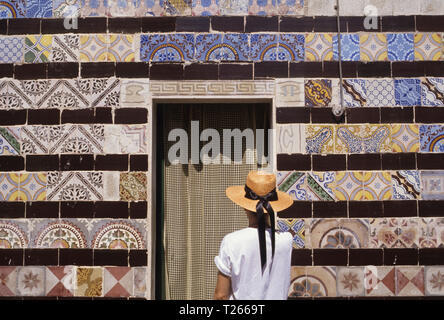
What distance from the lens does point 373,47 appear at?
16.1 ft

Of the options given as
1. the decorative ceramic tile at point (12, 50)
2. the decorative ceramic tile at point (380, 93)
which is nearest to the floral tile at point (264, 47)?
the decorative ceramic tile at point (380, 93)

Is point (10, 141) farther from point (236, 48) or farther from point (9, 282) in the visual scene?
point (236, 48)

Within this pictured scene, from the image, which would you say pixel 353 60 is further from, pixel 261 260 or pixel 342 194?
pixel 261 260

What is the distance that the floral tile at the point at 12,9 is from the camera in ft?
16.4

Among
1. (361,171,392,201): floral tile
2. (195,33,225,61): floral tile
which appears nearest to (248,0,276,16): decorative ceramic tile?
(195,33,225,61): floral tile

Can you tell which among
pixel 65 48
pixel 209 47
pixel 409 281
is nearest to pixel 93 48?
pixel 65 48

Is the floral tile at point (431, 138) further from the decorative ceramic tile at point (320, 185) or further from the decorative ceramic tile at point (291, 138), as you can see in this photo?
the decorative ceramic tile at point (291, 138)

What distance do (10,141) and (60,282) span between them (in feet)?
4.73

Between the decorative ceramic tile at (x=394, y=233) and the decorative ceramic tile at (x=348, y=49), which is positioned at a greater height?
the decorative ceramic tile at (x=348, y=49)

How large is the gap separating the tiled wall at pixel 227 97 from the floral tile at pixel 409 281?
0.04ft

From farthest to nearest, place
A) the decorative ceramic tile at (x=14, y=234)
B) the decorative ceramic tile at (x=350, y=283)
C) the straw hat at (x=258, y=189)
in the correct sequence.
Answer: the decorative ceramic tile at (x=14, y=234) < the decorative ceramic tile at (x=350, y=283) < the straw hat at (x=258, y=189)

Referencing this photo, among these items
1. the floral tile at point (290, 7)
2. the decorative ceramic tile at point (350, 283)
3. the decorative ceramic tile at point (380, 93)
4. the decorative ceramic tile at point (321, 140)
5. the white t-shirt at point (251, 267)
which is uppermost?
the floral tile at point (290, 7)

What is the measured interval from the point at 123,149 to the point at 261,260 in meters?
2.32

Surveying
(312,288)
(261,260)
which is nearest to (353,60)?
(312,288)
